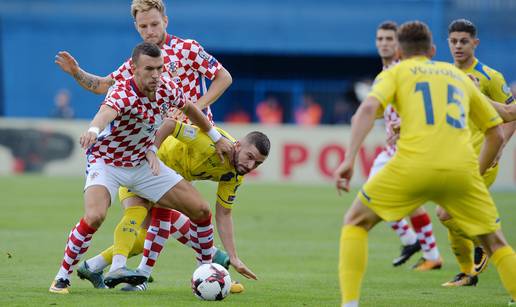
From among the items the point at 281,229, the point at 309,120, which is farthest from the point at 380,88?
the point at 309,120

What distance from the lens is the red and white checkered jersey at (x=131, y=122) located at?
8.75m

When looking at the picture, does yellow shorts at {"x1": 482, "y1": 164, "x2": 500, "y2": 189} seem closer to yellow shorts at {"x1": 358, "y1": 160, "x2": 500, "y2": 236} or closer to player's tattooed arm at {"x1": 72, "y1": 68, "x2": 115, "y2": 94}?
yellow shorts at {"x1": 358, "y1": 160, "x2": 500, "y2": 236}

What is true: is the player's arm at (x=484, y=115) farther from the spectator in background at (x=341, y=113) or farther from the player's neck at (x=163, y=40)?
the spectator in background at (x=341, y=113)

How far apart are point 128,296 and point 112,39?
2748cm

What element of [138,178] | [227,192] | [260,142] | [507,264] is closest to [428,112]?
[507,264]

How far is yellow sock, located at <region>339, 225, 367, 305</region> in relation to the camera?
7297 millimetres

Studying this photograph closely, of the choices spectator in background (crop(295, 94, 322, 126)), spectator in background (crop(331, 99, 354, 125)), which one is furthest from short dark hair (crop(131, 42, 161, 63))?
spectator in background (crop(331, 99, 354, 125))

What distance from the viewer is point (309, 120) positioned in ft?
109

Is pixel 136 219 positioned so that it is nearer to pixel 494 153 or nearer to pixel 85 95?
pixel 494 153

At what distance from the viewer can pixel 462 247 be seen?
10.2 metres

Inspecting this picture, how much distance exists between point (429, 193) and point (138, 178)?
2.96 meters

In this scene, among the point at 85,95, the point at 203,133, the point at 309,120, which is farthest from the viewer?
the point at 85,95

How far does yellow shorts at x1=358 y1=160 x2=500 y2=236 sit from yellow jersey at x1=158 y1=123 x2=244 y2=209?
7.81ft

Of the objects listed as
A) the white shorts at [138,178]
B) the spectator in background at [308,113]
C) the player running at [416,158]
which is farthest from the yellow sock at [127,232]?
the spectator in background at [308,113]
